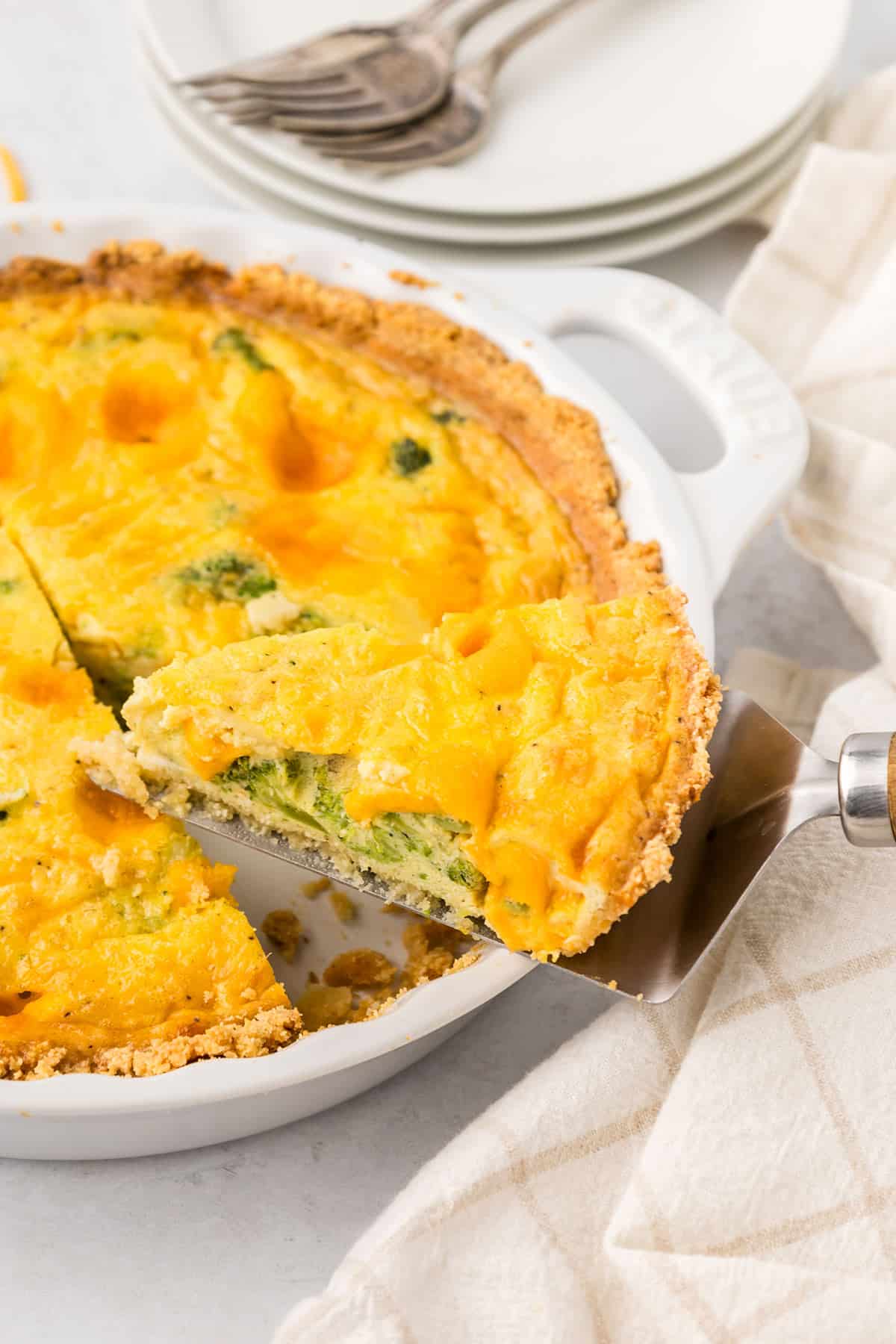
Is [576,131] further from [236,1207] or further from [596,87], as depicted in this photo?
[236,1207]

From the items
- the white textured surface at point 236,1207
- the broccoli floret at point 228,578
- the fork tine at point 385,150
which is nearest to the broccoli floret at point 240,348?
the broccoli floret at point 228,578

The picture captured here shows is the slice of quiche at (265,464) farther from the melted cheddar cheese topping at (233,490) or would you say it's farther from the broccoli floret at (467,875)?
the broccoli floret at (467,875)

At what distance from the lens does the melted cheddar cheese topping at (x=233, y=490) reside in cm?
261

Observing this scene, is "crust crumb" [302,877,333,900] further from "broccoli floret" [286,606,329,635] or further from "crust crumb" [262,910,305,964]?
"broccoli floret" [286,606,329,635]

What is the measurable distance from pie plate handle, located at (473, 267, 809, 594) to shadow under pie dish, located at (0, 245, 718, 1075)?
0.18 metres

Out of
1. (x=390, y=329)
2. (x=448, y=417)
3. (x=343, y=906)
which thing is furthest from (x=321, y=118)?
(x=343, y=906)

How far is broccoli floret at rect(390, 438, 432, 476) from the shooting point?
284 centimetres

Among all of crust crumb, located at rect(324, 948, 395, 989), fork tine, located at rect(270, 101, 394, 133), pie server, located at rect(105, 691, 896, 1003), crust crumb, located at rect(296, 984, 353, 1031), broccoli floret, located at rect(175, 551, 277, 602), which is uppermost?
fork tine, located at rect(270, 101, 394, 133)

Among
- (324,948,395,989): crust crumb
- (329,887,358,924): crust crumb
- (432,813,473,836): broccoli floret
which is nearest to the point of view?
(432,813,473,836): broccoli floret

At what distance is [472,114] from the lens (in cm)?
374

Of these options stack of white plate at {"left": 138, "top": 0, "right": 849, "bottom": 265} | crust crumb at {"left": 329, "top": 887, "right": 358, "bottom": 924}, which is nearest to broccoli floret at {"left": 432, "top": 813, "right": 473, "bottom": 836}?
crust crumb at {"left": 329, "top": 887, "right": 358, "bottom": 924}

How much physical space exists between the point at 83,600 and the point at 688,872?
117 centimetres

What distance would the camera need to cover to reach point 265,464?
2.78 metres

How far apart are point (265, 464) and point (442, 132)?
1342mm
